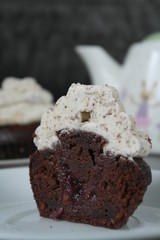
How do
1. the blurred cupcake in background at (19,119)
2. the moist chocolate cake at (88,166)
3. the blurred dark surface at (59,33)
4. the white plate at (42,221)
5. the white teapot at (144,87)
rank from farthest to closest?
1. the blurred dark surface at (59,33)
2. the blurred cupcake in background at (19,119)
3. the white teapot at (144,87)
4. the moist chocolate cake at (88,166)
5. the white plate at (42,221)

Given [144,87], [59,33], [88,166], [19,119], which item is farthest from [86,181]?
[59,33]

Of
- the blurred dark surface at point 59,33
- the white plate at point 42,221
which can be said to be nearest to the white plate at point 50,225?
the white plate at point 42,221

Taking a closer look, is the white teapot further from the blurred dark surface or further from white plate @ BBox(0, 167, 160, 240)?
the blurred dark surface

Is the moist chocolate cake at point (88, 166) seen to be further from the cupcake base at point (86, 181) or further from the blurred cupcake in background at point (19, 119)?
the blurred cupcake in background at point (19, 119)

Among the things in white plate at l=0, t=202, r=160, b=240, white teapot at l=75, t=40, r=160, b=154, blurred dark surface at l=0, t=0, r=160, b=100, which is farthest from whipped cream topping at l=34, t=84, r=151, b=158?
blurred dark surface at l=0, t=0, r=160, b=100

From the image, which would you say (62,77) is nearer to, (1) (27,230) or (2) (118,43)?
(2) (118,43)

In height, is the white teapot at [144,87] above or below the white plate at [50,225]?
above

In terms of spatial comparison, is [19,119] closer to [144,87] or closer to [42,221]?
[144,87]

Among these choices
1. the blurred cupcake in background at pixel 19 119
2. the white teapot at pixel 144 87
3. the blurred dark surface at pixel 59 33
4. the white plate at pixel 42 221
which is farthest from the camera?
the blurred dark surface at pixel 59 33
